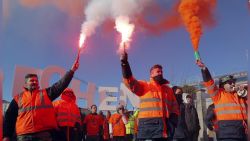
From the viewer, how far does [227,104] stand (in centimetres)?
929

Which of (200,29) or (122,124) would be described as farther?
(122,124)

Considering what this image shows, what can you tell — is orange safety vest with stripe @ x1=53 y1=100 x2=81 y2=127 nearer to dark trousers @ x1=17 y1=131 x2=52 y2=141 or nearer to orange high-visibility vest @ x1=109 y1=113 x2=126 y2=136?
dark trousers @ x1=17 y1=131 x2=52 y2=141

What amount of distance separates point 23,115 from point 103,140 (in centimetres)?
858

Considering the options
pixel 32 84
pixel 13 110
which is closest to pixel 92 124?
pixel 32 84

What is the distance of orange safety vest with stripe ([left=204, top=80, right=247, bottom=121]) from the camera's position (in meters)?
9.22

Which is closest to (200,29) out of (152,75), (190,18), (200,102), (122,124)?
(190,18)

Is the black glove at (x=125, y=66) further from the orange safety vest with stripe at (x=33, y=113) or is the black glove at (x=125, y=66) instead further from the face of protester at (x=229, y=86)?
the face of protester at (x=229, y=86)

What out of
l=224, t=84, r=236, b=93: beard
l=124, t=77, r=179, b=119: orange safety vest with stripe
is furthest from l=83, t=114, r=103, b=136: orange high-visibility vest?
l=124, t=77, r=179, b=119: orange safety vest with stripe

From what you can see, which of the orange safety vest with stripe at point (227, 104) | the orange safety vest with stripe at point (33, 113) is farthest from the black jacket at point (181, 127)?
the orange safety vest with stripe at point (33, 113)

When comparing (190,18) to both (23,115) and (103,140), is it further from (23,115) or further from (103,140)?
(103,140)

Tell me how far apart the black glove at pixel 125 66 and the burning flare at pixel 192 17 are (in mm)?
2727

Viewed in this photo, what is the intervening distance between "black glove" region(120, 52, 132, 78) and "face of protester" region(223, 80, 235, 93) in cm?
304

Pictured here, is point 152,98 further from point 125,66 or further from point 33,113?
point 33,113

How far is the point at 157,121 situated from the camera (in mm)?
7781
